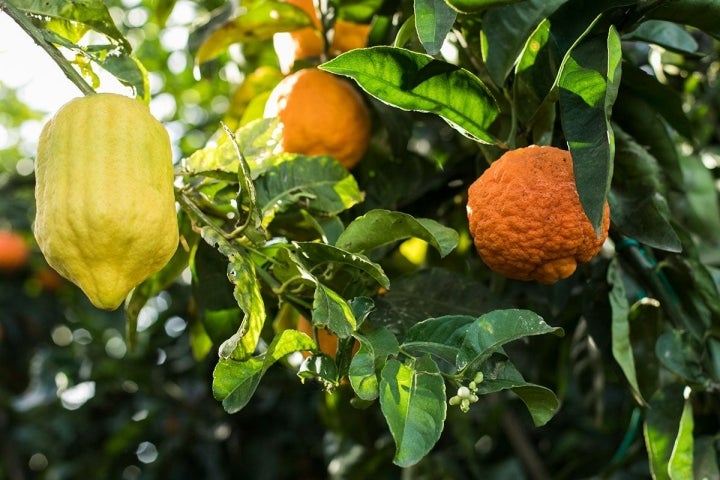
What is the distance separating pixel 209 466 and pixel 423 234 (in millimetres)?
1665

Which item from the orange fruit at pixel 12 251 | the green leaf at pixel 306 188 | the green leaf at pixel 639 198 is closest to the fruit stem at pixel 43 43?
the green leaf at pixel 306 188

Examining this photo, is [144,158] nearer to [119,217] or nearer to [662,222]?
[119,217]

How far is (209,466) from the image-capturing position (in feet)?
7.83

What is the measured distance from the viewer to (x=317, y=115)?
1144 millimetres

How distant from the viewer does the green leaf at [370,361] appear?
0.78 meters

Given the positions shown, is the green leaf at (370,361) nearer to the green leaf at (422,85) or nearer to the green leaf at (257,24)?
the green leaf at (422,85)

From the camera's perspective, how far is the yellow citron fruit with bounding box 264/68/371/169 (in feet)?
3.74

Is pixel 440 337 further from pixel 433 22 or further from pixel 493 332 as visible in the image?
pixel 433 22

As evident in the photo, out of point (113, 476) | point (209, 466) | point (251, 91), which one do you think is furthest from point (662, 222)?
point (113, 476)

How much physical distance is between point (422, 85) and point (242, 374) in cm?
33

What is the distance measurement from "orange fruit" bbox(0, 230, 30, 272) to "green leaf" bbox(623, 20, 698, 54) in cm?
253

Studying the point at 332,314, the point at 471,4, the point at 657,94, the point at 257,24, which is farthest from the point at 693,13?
the point at 257,24

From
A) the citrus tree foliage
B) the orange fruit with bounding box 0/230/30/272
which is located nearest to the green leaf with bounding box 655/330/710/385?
the citrus tree foliage

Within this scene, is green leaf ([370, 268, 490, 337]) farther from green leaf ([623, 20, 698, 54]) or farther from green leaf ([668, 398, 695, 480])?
green leaf ([623, 20, 698, 54])
